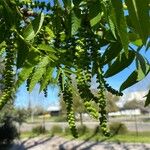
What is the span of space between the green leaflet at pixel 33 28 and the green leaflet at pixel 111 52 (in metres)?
0.27

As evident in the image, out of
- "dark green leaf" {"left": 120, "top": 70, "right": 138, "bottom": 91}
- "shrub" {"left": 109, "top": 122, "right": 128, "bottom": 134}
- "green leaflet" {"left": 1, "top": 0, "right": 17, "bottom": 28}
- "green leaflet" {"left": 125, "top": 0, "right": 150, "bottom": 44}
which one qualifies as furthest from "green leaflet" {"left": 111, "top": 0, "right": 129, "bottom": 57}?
"shrub" {"left": 109, "top": 122, "right": 128, "bottom": 134}

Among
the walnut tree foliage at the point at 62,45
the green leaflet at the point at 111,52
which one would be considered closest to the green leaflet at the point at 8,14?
the walnut tree foliage at the point at 62,45

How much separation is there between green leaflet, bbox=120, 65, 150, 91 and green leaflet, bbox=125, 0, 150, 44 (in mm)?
546

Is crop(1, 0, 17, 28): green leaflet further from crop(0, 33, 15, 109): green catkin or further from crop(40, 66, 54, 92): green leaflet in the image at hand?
crop(40, 66, 54, 92): green leaflet

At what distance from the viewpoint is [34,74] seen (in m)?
1.46

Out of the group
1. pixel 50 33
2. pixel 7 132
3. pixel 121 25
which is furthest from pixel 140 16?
pixel 7 132

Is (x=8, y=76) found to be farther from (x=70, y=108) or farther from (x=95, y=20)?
(x=95, y=20)

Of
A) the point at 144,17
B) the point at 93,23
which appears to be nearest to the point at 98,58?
the point at 93,23

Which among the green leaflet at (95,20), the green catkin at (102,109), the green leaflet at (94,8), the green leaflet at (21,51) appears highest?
the green leaflet at (94,8)

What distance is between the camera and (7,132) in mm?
24625

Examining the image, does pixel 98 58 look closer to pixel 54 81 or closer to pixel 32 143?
pixel 54 81

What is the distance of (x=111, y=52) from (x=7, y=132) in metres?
23.6

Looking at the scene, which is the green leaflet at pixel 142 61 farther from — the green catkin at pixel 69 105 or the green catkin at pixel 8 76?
the green catkin at pixel 8 76

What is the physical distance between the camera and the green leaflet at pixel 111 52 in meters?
1.54
